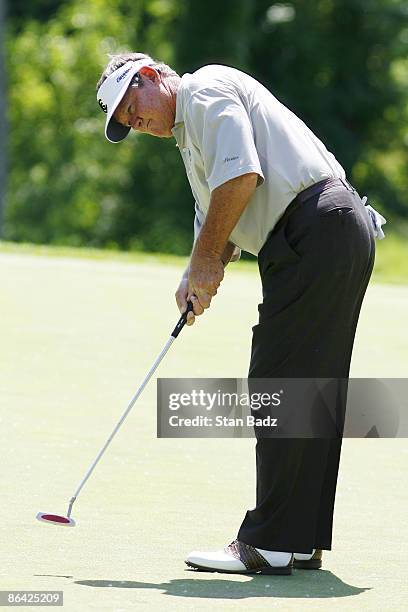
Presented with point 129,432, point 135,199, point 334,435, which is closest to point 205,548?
point 334,435

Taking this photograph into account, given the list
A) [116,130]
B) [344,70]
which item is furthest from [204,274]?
[344,70]

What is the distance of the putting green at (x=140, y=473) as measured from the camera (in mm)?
4266

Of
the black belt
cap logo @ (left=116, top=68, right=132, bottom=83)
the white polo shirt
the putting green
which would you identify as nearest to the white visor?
cap logo @ (left=116, top=68, right=132, bottom=83)

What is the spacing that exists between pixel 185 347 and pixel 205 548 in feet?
15.6

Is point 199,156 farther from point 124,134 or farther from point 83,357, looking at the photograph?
point 83,357

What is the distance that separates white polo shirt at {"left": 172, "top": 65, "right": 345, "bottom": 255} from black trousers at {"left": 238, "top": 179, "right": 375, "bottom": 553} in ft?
0.19

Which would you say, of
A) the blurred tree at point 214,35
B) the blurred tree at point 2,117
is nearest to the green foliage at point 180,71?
the blurred tree at point 214,35

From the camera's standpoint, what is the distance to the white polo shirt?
14.3 ft

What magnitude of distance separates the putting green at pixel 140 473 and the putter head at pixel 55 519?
0.07 m

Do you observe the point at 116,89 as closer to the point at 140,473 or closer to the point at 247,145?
the point at 247,145

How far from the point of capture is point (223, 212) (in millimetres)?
4398

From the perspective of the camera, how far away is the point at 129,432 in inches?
271

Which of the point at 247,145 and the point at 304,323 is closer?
the point at 247,145

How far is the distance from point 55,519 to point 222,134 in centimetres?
138
